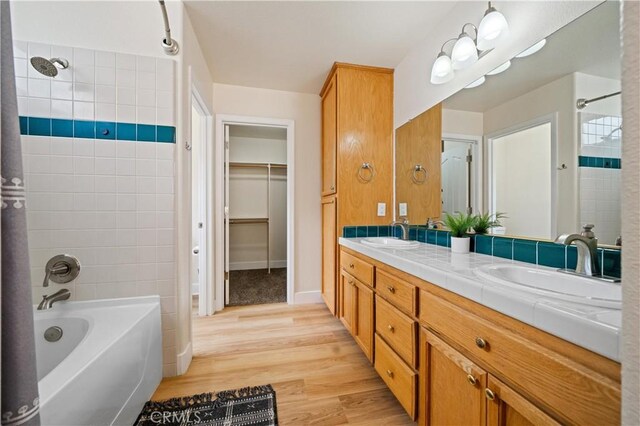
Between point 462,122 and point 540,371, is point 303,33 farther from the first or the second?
point 540,371

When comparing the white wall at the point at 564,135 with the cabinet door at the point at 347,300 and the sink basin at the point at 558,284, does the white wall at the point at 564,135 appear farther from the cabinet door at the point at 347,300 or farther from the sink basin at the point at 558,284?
the cabinet door at the point at 347,300

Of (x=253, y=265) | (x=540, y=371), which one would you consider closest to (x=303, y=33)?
(x=540, y=371)

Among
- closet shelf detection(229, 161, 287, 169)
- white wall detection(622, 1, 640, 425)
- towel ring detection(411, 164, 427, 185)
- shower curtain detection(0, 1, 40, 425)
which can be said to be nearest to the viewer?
white wall detection(622, 1, 640, 425)

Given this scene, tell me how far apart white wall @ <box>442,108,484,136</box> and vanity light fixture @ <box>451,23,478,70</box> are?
0.87ft

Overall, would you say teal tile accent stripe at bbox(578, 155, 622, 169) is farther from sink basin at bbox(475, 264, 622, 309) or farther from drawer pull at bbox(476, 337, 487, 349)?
drawer pull at bbox(476, 337, 487, 349)

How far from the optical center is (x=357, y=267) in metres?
1.75

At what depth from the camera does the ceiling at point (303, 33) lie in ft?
5.20

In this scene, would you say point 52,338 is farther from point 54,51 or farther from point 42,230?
point 54,51

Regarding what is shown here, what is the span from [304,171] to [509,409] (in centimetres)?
235

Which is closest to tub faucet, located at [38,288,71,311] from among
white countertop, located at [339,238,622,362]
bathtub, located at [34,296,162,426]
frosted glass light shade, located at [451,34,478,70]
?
bathtub, located at [34,296,162,426]

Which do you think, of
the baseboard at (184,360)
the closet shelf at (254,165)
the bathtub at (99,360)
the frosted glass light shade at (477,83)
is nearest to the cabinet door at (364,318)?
the baseboard at (184,360)

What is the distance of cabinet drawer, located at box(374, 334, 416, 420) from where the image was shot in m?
1.09

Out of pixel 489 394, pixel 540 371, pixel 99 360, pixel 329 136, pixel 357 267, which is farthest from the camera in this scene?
pixel 329 136

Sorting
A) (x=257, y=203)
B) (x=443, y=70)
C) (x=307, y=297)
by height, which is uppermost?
(x=443, y=70)
